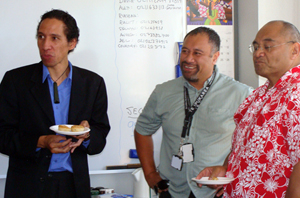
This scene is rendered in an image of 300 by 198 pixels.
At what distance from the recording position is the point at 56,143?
189 centimetres

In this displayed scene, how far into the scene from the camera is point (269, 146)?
1.39 metres

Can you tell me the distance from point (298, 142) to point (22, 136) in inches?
58.3

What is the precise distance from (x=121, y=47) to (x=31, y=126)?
151cm

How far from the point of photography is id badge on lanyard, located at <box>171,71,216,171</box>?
2.09m

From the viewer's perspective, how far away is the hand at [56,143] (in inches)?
74.3

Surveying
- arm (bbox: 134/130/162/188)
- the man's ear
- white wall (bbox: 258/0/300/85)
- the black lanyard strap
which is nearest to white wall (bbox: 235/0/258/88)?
white wall (bbox: 258/0/300/85)

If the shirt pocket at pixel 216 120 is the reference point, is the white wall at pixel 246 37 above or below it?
above

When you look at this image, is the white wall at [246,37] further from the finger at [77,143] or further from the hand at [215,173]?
the finger at [77,143]

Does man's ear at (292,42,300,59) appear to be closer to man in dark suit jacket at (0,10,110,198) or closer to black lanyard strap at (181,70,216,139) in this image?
black lanyard strap at (181,70,216,139)

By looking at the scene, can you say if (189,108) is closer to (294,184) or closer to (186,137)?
(186,137)

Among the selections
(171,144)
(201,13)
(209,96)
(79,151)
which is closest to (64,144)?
(79,151)

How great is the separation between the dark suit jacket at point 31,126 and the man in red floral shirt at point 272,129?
0.86 metres

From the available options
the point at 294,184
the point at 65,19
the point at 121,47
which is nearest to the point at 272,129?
the point at 294,184

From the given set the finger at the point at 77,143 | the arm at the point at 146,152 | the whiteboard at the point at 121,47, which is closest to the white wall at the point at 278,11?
the whiteboard at the point at 121,47
